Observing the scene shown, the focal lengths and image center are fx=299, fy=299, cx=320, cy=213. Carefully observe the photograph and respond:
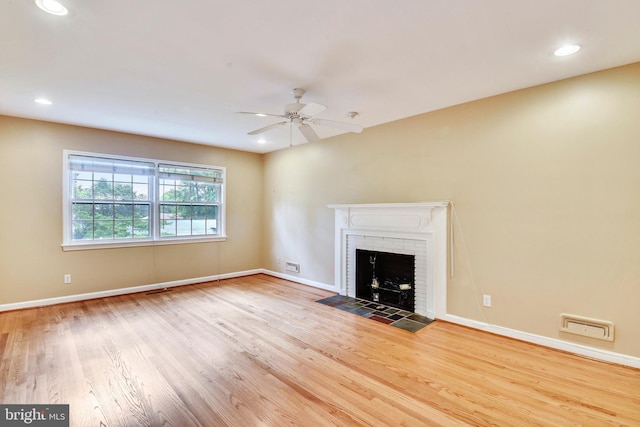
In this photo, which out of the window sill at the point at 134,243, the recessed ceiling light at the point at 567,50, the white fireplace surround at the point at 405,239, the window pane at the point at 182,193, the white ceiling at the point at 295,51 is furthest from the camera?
the window pane at the point at 182,193

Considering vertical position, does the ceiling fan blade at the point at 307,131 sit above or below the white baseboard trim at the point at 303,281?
above

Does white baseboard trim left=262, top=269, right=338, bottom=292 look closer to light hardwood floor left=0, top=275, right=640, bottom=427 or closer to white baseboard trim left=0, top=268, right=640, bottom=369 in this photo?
white baseboard trim left=0, top=268, right=640, bottom=369

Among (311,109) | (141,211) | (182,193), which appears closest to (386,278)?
(311,109)

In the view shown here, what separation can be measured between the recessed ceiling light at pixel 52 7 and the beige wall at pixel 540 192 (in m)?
3.53

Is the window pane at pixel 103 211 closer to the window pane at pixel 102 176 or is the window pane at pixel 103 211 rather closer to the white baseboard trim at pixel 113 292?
the window pane at pixel 102 176

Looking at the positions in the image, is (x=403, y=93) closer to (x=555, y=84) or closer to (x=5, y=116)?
(x=555, y=84)

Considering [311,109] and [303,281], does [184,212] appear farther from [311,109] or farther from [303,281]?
[311,109]

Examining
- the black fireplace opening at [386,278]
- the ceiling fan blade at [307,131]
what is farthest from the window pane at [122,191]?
the black fireplace opening at [386,278]

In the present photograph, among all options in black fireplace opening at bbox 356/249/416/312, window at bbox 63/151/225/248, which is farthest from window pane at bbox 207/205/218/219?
black fireplace opening at bbox 356/249/416/312

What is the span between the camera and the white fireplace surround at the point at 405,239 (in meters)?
3.66

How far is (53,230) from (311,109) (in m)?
4.19

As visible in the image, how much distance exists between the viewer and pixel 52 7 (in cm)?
186

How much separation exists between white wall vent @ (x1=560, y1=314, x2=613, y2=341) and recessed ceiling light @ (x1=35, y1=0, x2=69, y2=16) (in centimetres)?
464

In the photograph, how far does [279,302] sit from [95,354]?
2209 mm
